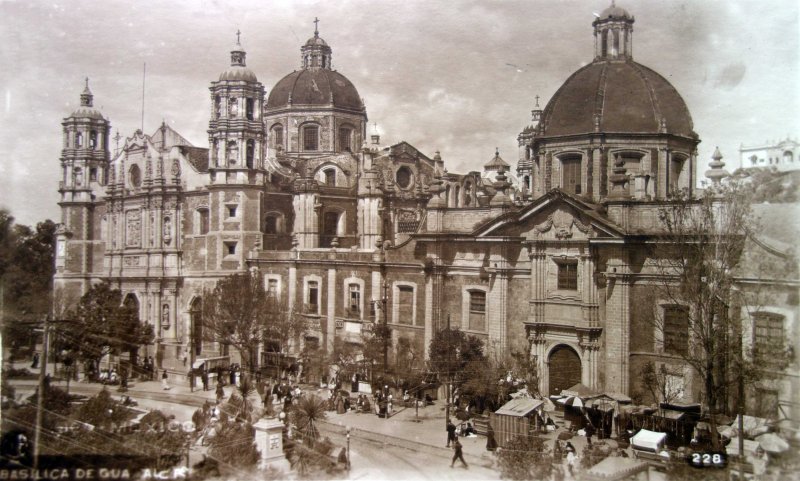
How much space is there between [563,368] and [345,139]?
27991 mm

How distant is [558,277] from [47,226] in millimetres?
39094

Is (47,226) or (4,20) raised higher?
(4,20)

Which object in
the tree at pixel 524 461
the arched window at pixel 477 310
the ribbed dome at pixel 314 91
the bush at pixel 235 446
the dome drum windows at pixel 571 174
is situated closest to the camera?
the tree at pixel 524 461

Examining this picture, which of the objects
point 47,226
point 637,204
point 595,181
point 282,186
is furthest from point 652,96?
point 47,226

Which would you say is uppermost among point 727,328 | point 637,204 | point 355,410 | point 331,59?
point 331,59

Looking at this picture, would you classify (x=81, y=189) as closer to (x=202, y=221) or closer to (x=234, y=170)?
(x=202, y=221)

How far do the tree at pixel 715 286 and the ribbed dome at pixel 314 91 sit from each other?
30.9 m

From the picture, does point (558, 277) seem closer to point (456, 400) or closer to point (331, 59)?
point (456, 400)

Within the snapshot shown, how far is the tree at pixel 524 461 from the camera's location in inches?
738

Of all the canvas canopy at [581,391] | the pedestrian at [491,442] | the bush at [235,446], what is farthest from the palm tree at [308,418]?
the canvas canopy at [581,391]

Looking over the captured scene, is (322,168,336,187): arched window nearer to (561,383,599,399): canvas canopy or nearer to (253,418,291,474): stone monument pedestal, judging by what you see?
(561,383,599,399): canvas canopy

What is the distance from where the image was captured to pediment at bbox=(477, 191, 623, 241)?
26.9 meters

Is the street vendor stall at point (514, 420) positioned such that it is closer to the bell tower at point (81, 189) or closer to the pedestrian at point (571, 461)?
the pedestrian at point (571, 461)

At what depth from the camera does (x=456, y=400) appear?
2870 cm
